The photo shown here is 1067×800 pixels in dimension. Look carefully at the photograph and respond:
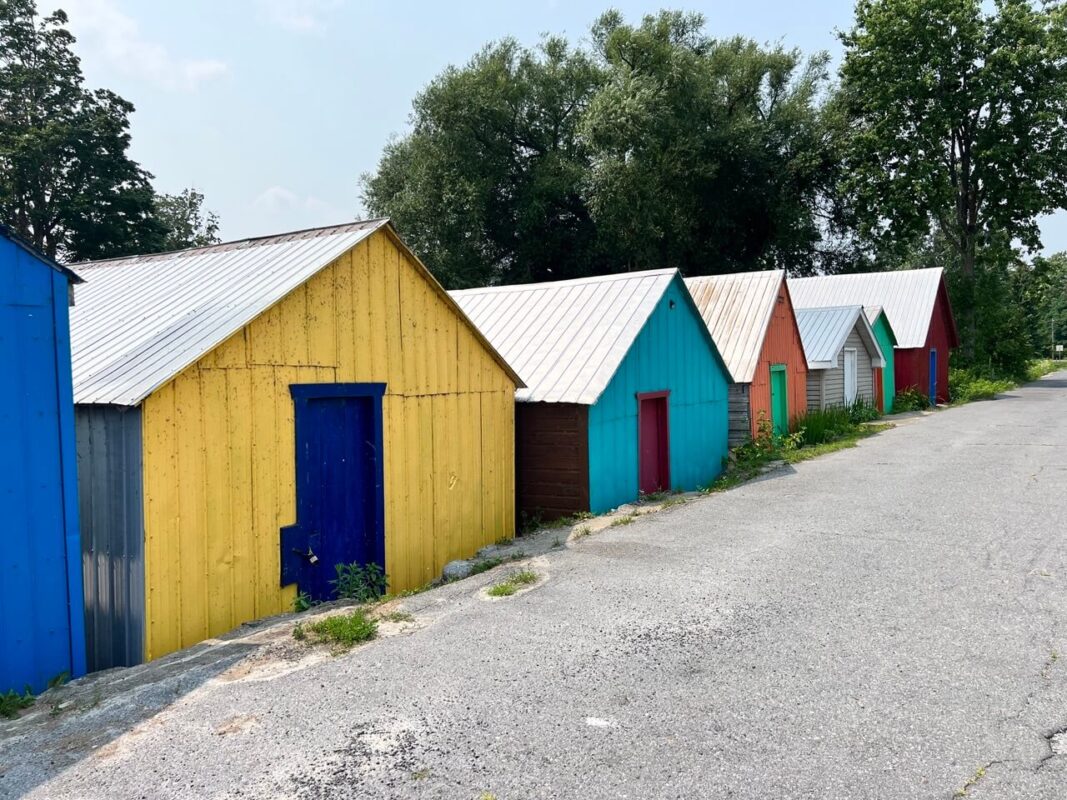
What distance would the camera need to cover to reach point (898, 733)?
4.41 meters

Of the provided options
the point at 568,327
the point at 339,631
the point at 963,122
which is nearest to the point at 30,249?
the point at 339,631

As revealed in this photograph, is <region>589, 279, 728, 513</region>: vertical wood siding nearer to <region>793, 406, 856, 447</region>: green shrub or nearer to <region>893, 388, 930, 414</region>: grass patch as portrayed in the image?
<region>793, 406, 856, 447</region>: green shrub

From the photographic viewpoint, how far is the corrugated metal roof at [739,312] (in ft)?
61.3

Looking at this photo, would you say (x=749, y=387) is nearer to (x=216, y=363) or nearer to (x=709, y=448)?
(x=709, y=448)

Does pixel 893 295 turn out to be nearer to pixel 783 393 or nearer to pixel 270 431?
pixel 783 393

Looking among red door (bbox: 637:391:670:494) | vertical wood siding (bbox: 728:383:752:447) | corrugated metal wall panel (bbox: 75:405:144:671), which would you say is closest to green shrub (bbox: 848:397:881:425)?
vertical wood siding (bbox: 728:383:752:447)

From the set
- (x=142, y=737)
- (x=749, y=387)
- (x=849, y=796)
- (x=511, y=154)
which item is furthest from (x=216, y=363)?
(x=511, y=154)

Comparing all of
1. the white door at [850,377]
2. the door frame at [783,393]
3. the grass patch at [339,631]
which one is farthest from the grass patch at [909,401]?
the grass patch at [339,631]

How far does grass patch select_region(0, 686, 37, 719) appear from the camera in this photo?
5074mm

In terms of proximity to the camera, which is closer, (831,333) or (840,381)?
(831,333)

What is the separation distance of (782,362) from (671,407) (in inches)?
302

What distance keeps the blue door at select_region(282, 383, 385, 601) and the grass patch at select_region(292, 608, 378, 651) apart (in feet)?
4.88

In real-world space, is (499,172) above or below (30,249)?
above

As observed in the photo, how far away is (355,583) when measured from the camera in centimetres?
832
